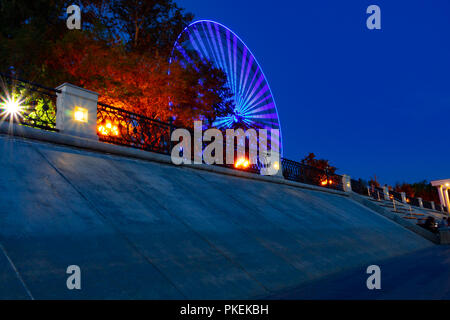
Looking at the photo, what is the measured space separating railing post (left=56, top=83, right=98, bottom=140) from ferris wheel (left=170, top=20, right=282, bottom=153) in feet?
40.8

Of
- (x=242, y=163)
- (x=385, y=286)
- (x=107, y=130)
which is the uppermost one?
(x=107, y=130)

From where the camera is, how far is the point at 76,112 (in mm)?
7746

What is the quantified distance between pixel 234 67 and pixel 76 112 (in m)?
17.9

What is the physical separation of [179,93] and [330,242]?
42.8 feet

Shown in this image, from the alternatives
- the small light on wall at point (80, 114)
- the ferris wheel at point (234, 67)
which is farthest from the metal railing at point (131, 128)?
the ferris wheel at point (234, 67)

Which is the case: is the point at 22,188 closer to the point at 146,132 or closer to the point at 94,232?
the point at 94,232

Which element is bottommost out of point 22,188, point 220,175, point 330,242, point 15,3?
point 330,242

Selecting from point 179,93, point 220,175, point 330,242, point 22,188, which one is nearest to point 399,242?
point 330,242

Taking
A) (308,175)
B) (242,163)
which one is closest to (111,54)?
(242,163)

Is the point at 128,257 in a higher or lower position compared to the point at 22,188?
lower

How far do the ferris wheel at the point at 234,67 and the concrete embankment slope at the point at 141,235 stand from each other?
1404 cm

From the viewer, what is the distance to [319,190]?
55.1ft

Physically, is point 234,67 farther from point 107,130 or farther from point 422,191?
point 422,191

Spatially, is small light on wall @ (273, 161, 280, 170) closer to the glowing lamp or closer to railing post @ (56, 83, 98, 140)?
railing post @ (56, 83, 98, 140)
